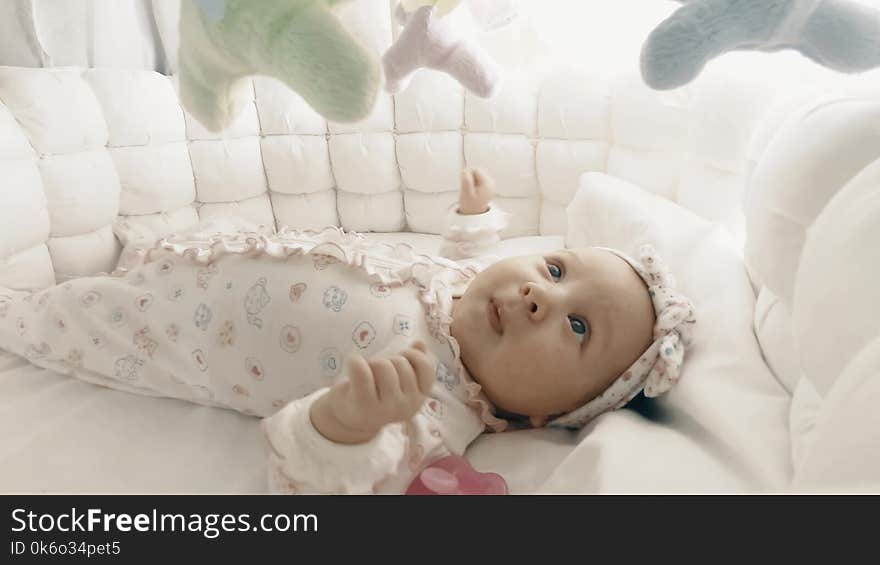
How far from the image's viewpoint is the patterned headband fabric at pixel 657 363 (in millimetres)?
594

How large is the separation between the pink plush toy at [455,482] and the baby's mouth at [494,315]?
0.13 m

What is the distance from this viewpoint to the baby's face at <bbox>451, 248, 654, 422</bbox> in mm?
588

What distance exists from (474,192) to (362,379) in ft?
1.39

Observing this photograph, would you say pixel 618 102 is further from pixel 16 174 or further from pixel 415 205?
pixel 16 174

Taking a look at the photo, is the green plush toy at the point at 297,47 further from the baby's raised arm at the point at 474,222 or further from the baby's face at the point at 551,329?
the baby's raised arm at the point at 474,222

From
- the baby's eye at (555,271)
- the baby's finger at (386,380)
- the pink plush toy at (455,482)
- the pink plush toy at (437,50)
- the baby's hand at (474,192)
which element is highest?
the pink plush toy at (437,50)

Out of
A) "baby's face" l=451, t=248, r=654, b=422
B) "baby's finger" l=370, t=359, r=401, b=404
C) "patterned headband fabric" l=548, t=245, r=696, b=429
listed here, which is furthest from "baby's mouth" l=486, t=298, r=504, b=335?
"baby's finger" l=370, t=359, r=401, b=404

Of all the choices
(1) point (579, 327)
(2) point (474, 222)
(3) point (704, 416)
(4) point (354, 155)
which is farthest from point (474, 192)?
(3) point (704, 416)

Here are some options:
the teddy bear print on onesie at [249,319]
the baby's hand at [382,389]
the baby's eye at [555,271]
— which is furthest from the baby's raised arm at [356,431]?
the baby's eye at [555,271]

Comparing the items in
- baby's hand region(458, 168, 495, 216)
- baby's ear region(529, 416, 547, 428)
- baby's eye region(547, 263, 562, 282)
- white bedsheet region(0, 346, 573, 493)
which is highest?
baby's hand region(458, 168, 495, 216)

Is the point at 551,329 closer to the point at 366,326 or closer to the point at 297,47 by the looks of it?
the point at 366,326

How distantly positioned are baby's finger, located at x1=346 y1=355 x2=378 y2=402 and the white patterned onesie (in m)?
0.15

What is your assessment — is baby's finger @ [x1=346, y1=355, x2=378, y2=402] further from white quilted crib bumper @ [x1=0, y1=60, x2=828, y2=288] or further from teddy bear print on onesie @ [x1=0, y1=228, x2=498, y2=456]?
white quilted crib bumper @ [x1=0, y1=60, x2=828, y2=288]
